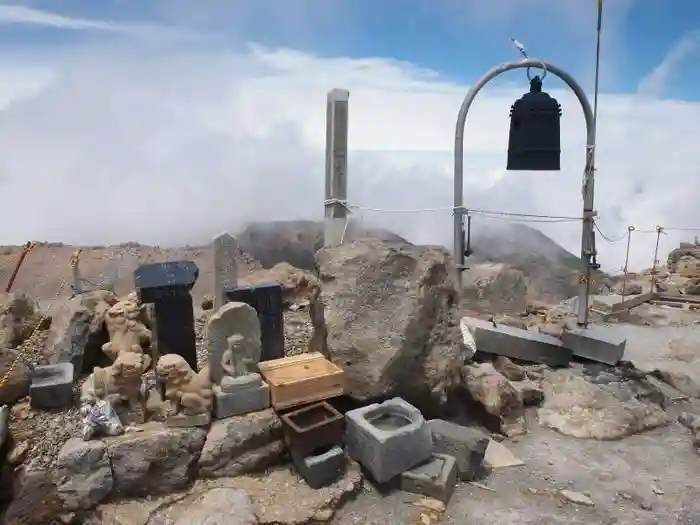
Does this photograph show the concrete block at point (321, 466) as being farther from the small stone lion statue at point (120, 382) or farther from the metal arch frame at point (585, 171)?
the metal arch frame at point (585, 171)

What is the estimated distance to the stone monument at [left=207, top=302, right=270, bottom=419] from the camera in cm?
463

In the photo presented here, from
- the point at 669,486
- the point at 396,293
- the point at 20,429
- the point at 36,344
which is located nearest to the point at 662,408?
the point at 669,486

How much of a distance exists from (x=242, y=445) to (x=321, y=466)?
643 millimetres

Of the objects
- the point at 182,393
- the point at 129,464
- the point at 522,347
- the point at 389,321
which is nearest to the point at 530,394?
the point at 522,347

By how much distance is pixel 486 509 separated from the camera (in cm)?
438

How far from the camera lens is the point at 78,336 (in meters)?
5.62

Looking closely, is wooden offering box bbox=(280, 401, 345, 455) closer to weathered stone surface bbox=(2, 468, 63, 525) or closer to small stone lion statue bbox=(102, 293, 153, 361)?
weathered stone surface bbox=(2, 468, 63, 525)

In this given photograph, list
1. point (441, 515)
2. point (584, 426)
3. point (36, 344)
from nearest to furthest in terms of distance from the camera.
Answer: point (441, 515), point (584, 426), point (36, 344)

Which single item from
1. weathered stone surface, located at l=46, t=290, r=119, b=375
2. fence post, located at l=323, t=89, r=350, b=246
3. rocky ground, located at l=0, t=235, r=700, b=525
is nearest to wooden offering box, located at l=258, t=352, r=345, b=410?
rocky ground, located at l=0, t=235, r=700, b=525

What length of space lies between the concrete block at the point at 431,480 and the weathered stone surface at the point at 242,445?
104 centimetres

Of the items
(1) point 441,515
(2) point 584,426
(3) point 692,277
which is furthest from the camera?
(3) point 692,277

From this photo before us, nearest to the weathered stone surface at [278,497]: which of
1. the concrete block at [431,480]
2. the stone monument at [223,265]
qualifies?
the concrete block at [431,480]

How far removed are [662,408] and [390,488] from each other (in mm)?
3395

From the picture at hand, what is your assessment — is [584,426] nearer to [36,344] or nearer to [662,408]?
[662,408]
